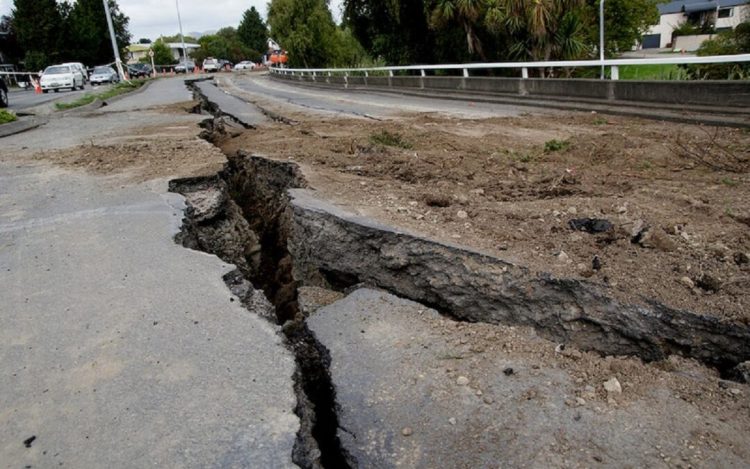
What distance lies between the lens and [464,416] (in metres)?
2.22

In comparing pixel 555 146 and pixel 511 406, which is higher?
pixel 555 146

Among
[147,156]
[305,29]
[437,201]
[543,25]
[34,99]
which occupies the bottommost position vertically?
[437,201]

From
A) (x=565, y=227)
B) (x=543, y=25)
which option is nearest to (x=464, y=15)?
(x=543, y=25)

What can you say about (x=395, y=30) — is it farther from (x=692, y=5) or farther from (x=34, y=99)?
(x=692, y=5)

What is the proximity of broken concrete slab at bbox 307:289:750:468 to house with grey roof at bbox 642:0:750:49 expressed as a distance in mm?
61648

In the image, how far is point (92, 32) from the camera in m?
59.5

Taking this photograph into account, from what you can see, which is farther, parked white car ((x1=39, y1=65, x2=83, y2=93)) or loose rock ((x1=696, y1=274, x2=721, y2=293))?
parked white car ((x1=39, y1=65, x2=83, y2=93))

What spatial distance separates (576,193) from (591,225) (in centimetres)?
102

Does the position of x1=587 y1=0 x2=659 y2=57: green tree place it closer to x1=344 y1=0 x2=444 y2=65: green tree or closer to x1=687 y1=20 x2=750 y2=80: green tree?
x1=344 y1=0 x2=444 y2=65: green tree

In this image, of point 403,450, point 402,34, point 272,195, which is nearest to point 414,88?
point 402,34

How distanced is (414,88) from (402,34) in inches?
294

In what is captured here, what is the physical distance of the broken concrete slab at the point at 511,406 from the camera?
2004mm

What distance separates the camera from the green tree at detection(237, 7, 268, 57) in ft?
335


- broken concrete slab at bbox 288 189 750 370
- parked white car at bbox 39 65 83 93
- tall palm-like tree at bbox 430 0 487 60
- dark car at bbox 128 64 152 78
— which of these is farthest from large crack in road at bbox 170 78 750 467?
dark car at bbox 128 64 152 78
